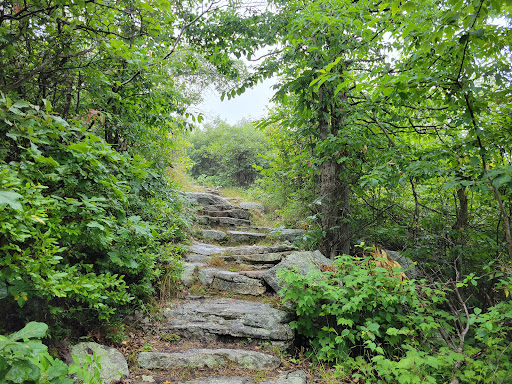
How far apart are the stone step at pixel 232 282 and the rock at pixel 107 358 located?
225cm

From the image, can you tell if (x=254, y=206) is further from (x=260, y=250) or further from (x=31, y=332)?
(x=31, y=332)

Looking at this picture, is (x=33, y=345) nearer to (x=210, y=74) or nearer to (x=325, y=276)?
(x=325, y=276)

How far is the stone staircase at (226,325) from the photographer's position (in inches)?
113

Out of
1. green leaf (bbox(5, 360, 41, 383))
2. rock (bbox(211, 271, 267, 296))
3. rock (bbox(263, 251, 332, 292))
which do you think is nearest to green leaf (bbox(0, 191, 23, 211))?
green leaf (bbox(5, 360, 41, 383))

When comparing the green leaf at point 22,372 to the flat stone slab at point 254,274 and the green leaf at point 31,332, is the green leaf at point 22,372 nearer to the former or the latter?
the green leaf at point 31,332

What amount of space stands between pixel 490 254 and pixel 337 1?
3.94 metres

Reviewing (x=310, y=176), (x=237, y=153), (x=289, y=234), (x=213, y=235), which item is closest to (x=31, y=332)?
(x=310, y=176)

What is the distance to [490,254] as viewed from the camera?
3816 millimetres

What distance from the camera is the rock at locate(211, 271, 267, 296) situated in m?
4.73

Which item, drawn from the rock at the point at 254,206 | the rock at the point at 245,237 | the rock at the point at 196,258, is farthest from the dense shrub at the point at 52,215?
the rock at the point at 254,206

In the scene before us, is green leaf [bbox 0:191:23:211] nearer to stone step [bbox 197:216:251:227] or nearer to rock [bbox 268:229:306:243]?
rock [bbox 268:229:306:243]

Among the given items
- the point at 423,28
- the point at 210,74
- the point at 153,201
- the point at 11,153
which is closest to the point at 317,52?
the point at 423,28

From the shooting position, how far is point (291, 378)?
9.30 ft

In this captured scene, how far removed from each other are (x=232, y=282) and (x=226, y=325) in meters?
1.17
